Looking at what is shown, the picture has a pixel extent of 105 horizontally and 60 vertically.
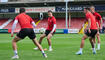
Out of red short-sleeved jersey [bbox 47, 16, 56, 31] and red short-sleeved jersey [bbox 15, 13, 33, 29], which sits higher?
red short-sleeved jersey [bbox 15, 13, 33, 29]

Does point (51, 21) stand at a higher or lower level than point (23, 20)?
lower

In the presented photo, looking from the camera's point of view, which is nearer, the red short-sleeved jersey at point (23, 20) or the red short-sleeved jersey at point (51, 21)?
the red short-sleeved jersey at point (23, 20)

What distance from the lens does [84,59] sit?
30.3 ft

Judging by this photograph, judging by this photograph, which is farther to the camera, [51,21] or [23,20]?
[51,21]

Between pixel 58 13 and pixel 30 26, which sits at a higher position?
pixel 30 26

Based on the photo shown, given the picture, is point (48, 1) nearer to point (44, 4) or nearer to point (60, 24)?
point (44, 4)

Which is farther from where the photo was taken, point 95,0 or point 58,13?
point 58,13

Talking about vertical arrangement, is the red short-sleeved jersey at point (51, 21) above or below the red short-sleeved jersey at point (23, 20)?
below

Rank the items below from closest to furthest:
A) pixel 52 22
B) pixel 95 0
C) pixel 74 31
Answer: pixel 52 22
pixel 74 31
pixel 95 0

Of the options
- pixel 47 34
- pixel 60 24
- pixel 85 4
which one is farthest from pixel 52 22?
pixel 85 4

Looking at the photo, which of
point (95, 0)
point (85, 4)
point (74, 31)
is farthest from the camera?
point (85, 4)

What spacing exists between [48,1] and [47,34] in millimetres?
38145

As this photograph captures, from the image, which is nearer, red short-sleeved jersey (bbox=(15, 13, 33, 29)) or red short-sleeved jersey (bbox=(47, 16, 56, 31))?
red short-sleeved jersey (bbox=(15, 13, 33, 29))

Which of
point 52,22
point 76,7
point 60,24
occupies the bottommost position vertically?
point 60,24
